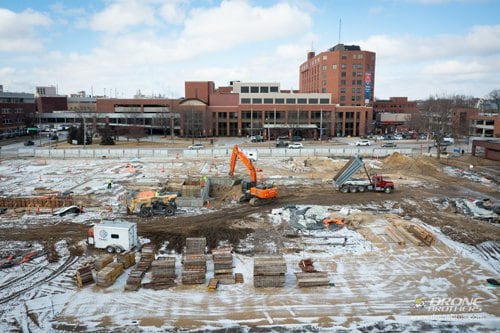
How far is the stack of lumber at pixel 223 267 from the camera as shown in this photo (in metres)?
17.9

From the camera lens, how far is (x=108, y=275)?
17.4 meters

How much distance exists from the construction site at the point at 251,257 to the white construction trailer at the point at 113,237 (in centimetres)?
8

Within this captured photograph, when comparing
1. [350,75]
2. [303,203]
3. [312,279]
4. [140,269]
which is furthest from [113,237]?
[350,75]

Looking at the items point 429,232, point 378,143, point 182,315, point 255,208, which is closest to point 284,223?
point 255,208

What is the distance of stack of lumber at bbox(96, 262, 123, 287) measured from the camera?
17344mm

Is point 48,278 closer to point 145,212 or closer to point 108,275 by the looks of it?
point 108,275

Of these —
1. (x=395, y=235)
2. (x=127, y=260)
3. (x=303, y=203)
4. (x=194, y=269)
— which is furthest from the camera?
(x=303, y=203)

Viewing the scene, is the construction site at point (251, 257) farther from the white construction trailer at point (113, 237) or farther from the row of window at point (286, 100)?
the row of window at point (286, 100)

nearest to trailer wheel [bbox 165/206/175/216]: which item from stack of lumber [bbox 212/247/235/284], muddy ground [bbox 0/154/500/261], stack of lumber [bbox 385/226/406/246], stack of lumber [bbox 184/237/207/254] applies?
muddy ground [bbox 0/154/500/261]

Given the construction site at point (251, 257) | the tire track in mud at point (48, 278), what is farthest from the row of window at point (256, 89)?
the tire track in mud at point (48, 278)

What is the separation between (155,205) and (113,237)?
6.91m

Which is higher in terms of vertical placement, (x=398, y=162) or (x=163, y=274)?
(x=398, y=162)

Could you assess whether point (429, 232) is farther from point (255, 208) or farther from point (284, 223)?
point (255, 208)

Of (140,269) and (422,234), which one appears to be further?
(422,234)
